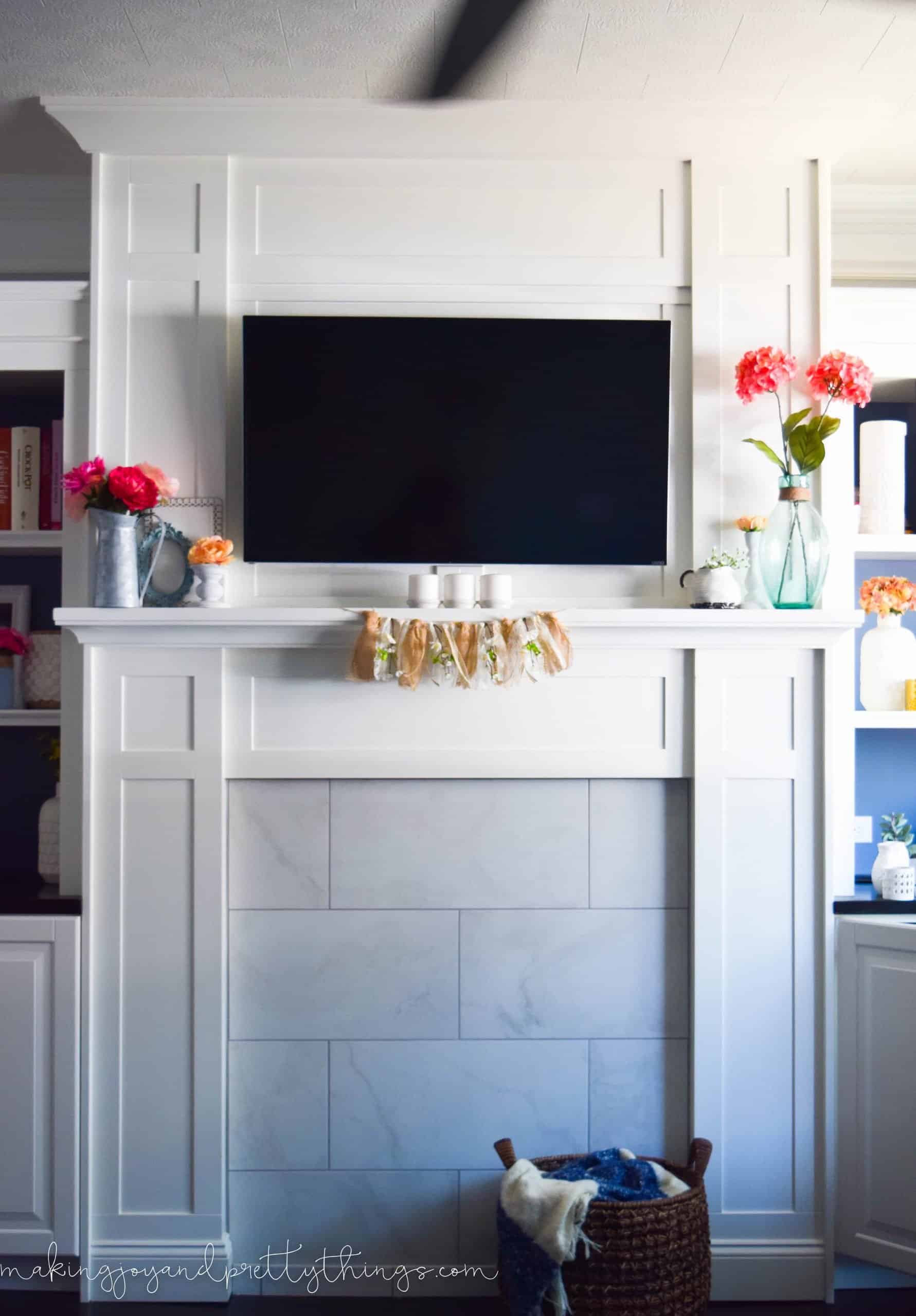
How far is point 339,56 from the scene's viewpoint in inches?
84.7

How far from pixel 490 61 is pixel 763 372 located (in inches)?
35.5

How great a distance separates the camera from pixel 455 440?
2330 mm

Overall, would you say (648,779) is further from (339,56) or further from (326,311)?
(339,56)

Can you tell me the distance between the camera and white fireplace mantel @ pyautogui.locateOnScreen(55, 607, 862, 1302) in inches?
89.6

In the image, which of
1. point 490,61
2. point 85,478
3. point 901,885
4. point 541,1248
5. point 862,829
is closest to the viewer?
point 541,1248

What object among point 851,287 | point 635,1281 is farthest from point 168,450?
point 635,1281

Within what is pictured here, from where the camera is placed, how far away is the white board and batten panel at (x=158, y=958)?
2.27 metres

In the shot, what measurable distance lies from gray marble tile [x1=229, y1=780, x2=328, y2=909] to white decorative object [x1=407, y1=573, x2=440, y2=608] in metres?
0.51

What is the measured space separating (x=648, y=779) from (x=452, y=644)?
0.58 meters

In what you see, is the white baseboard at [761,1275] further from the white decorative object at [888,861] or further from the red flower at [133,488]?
the red flower at [133,488]

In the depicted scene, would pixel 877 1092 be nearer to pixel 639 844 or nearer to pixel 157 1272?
pixel 639 844

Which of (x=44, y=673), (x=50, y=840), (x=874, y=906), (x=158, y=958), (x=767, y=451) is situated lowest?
(x=158, y=958)

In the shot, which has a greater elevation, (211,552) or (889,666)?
(211,552)

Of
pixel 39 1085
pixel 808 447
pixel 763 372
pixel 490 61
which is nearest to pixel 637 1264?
pixel 39 1085
